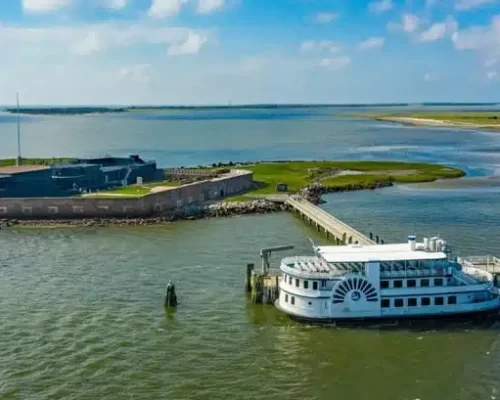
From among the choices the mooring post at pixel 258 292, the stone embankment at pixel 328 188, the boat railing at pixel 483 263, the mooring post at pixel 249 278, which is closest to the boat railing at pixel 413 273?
the boat railing at pixel 483 263

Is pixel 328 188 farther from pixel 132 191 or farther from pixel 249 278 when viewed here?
pixel 249 278

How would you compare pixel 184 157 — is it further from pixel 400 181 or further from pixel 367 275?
pixel 367 275

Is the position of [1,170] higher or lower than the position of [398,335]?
higher

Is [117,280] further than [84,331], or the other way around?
[117,280]

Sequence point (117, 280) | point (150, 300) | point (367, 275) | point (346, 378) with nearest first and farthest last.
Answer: point (346, 378) → point (367, 275) → point (150, 300) → point (117, 280)

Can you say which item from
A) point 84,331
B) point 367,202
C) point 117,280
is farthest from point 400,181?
point 84,331

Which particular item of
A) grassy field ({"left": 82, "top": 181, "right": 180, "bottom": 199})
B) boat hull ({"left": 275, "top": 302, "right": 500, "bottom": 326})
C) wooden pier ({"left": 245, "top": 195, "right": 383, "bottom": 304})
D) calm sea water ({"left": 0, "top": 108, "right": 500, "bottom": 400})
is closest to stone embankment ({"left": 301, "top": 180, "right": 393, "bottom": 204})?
wooden pier ({"left": 245, "top": 195, "right": 383, "bottom": 304})

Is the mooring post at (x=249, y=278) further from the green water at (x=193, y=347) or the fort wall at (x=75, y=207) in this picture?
the fort wall at (x=75, y=207)

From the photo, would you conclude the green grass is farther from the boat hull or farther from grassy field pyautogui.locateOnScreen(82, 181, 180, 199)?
the boat hull
